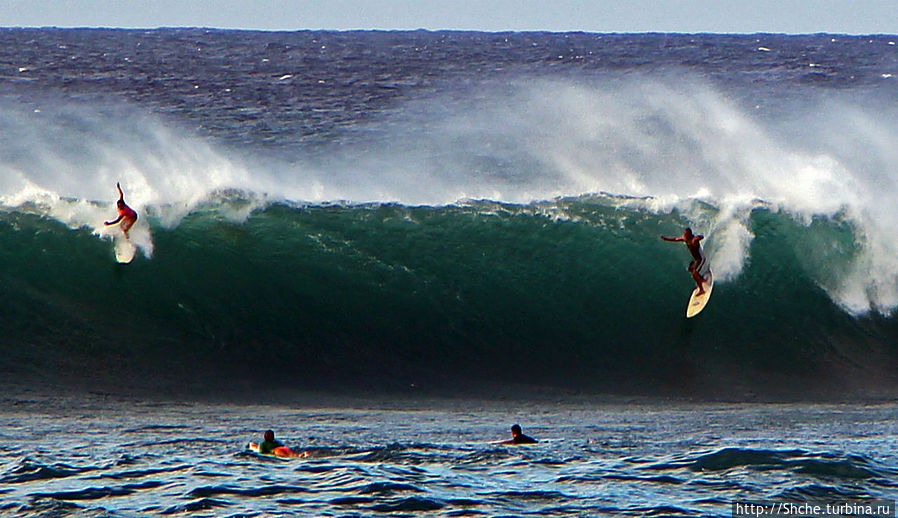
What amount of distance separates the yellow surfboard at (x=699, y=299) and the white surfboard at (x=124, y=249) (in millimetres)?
6992

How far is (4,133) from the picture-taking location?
98.8 ft

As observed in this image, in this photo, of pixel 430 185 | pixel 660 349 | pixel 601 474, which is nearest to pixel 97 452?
pixel 601 474

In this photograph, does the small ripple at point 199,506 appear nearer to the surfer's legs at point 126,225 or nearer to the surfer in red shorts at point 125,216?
the surfer in red shorts at point 125,216

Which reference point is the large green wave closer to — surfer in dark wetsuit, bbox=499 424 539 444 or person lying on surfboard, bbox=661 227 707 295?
person lying on surfboard, bbox=661 227 707 295

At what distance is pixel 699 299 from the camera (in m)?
14.1

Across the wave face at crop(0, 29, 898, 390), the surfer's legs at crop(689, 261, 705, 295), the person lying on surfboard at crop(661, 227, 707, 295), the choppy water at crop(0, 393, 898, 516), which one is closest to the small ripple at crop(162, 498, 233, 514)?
the choppy water at crop(0, 393, 898, 516)

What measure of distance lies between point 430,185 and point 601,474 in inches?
629

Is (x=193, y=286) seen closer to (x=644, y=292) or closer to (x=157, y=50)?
(x=644, y=292)

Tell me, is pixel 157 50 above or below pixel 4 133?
above

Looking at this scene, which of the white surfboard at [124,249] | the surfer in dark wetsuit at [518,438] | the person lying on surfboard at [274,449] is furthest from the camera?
the white surfboard at [124,249]

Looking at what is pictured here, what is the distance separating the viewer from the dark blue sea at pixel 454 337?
7.83 metres

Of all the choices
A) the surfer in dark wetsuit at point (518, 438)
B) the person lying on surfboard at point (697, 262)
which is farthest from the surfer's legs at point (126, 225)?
the surfer in dark wetsuit at point (518, 438)

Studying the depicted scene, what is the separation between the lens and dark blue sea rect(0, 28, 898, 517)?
7828 mm

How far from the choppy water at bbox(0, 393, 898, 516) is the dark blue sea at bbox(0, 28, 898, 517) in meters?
0.04
